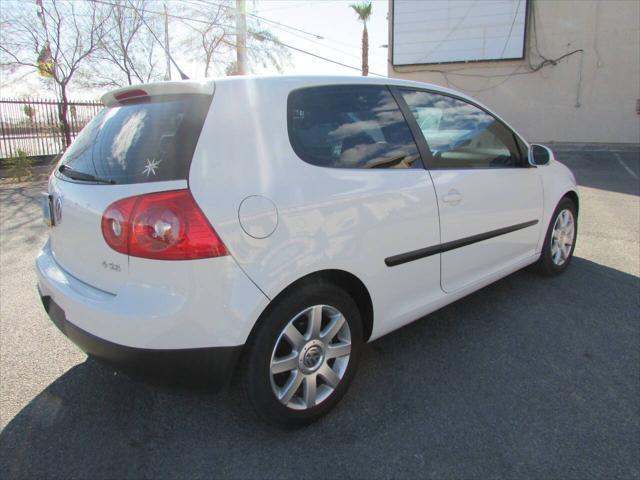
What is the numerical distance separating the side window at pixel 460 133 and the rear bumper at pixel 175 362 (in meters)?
1.63

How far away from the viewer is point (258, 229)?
1970mm

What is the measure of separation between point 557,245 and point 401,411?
2.59 m

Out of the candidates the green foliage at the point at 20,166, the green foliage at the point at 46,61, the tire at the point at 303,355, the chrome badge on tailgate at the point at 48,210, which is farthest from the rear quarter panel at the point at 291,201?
the green foliage at the point at 46,61

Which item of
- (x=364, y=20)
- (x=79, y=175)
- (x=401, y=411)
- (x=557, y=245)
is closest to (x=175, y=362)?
(x=79, y=175)

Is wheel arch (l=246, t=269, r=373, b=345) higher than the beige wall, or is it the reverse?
the beige wall

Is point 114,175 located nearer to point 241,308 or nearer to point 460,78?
point 241,308

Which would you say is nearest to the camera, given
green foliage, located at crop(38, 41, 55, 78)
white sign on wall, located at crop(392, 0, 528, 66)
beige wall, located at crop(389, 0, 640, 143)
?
green foliage, located at crop(38, 41, 55, 78)

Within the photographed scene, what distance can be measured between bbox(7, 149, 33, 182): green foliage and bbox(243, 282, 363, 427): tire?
11.3 metres

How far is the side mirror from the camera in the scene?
366 cm

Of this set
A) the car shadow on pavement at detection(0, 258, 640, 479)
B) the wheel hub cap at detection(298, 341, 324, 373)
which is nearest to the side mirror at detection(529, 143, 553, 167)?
the car shadow on pavement at detection(0, 258, 640, 479)

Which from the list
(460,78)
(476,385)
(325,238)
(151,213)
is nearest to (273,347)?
(325,238)

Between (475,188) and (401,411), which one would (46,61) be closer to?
(475,188)

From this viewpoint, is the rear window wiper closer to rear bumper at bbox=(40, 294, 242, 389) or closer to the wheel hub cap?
rear bumper at bbox=(40, 294, 242, 389)

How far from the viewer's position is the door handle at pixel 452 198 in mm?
2793
